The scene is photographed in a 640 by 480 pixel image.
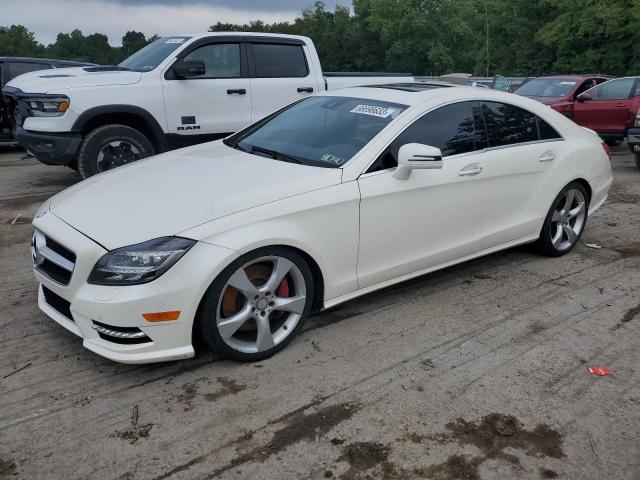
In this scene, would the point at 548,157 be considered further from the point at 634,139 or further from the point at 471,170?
the point at 634,139

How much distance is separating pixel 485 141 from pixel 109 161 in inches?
181

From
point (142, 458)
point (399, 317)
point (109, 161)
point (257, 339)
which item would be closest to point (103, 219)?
point (257, 339)

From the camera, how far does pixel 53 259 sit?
3.27m

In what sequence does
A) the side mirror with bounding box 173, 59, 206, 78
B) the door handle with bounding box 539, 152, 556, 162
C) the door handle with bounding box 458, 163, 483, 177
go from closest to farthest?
the door handle with bounding box 458, 163, 483, 177 → the door handle with bounding box 539, 152, 556, 162 → the side mirror with bounding box 173, 59, 206, 78

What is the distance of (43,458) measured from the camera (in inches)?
103

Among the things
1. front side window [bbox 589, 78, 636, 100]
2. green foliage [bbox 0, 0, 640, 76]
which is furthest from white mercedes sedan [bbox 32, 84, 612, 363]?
green foliage [bbox 0, 0, 640, 76]

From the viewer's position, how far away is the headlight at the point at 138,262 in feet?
9.76

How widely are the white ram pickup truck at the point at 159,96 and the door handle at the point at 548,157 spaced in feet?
13.1

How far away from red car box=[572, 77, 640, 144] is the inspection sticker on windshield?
9.37m

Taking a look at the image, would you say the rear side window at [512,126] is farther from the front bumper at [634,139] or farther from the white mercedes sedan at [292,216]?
the front bumper at [634,139]

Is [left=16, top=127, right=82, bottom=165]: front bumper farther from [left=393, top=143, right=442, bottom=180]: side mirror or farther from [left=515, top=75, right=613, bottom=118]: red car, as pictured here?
[left=515, top=75, right=613, bottom=118]: red car

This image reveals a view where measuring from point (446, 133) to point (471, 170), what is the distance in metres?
0.33

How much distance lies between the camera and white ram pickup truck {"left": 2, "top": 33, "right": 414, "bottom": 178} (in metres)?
6.78

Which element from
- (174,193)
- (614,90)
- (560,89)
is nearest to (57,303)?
(174,193)
